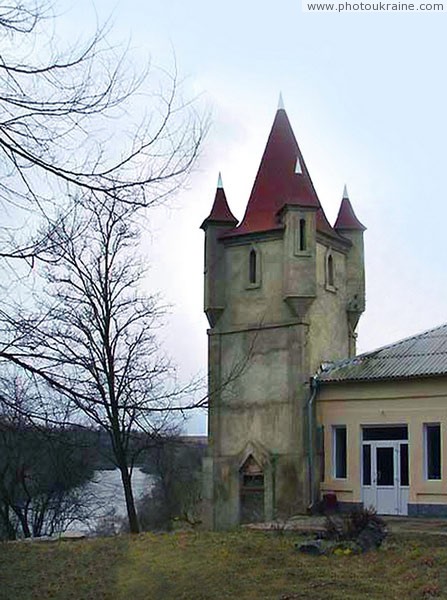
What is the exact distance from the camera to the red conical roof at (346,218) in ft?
109

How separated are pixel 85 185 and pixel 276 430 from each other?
21676 mm

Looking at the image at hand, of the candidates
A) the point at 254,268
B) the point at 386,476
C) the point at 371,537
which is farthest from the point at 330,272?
the point at 371,537

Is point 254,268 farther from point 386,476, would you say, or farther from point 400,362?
point 386,476

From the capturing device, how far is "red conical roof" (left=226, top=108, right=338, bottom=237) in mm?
30172

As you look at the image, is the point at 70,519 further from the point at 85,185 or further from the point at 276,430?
the point at 85,185

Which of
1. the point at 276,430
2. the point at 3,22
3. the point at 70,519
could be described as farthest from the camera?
the point at 70,519

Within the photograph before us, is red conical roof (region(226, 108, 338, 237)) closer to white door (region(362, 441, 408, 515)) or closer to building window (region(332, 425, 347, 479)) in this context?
building window (region(332, 425, 347, 479))

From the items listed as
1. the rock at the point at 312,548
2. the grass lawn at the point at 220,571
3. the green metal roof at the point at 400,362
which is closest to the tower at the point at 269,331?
the green metal roof at the point at 400,362

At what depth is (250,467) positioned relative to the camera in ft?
95.9

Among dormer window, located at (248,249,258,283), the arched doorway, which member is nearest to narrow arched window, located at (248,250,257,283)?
dormer window, located at (248,249,258,283)

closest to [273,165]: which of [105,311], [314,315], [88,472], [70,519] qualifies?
[314,315]

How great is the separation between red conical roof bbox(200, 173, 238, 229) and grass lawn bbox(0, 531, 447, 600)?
535 inches

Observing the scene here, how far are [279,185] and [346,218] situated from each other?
328cm

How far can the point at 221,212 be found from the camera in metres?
31.6
